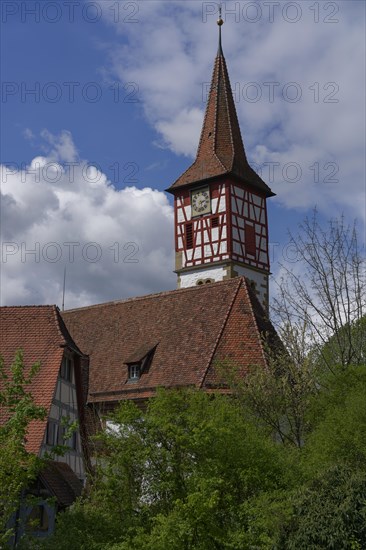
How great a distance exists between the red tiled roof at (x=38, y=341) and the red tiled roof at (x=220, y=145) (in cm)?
2204

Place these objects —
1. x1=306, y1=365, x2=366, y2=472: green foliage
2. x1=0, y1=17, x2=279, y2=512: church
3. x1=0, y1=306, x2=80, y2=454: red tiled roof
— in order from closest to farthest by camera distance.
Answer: x1=306, y1=365, x2=366, y2=472: green foliage
x1=0, y1=306, x2=80, y2=454: red tiled roof
x1=0, y1=17, x2=279, y2=512: church

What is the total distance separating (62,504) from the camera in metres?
21.7

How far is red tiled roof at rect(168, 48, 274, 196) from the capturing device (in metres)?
47.1

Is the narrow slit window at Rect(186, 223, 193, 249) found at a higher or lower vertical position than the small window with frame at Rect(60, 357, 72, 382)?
higher

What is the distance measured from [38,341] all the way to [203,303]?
32.1 ft

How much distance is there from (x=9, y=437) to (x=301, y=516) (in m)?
5.51

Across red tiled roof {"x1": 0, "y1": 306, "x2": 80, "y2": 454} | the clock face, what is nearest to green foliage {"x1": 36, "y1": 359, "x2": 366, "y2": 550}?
red tiled roof {"x1": 0, "y1": 306, "x2": 80, "y2": 454}

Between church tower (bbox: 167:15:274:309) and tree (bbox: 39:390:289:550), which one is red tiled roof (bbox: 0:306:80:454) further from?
church tower (bbox: 167:15:274:309)

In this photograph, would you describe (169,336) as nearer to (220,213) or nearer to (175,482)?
(220,213)

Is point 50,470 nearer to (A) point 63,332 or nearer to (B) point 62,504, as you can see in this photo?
(B) point 62,504

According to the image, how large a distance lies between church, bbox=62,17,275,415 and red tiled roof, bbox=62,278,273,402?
5cm

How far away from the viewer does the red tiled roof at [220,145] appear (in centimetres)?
4706

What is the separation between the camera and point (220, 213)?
151ft

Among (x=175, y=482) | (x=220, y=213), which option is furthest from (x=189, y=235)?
(x=175, y=482)
